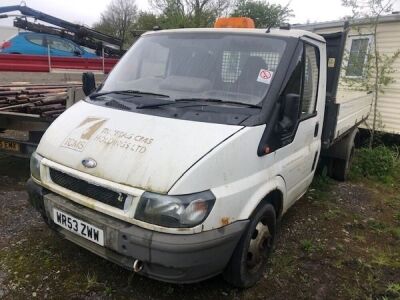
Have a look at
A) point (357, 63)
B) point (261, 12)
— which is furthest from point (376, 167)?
point (261, 12)

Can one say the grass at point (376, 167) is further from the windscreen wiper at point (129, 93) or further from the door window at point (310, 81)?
the windscreen wiper at point (129, 93)

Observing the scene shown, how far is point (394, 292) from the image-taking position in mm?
3273

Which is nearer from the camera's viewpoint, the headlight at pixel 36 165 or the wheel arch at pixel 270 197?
the wheel arch at pixel 270 197

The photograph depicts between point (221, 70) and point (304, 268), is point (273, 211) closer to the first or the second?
point (304, 268)

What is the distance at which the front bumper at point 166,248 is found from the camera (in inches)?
92.9

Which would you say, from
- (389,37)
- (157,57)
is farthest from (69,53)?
(157,57)

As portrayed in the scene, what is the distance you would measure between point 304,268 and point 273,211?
0.80 metres

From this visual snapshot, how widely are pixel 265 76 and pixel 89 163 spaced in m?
1.58

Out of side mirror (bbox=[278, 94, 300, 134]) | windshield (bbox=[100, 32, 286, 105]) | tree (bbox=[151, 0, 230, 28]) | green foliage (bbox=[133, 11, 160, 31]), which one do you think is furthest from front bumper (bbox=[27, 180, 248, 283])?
green foliage (bbox=[133, 11, 160, 31])

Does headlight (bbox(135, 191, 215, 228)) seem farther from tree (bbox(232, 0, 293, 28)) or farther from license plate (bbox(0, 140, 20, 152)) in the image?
tree (bbox(232, 0, 293, 28))

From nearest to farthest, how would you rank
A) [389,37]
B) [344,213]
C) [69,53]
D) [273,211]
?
[273,211], [344,213], [389,37], [69,53]

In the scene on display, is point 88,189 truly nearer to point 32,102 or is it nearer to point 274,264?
point 274,264

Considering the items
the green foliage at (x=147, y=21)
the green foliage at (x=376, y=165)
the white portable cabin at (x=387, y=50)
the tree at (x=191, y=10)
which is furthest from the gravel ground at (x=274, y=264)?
the green foliage at (x=147, y=21)

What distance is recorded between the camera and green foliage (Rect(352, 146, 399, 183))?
6840 mm
